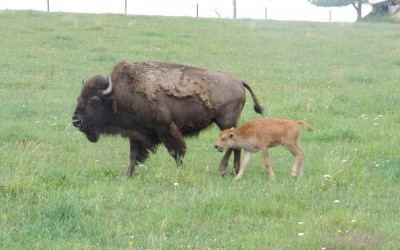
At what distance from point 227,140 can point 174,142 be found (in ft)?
2.42

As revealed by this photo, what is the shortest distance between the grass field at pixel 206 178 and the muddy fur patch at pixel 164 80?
3.23ft

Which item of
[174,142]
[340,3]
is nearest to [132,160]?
[174,142]

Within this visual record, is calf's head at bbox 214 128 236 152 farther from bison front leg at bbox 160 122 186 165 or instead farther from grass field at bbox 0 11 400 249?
bison front leg at bbox 160 122 186 165

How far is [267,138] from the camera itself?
10.3 m

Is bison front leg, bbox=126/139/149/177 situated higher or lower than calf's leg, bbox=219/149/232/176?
higher

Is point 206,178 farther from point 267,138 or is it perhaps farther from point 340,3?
point 340,3

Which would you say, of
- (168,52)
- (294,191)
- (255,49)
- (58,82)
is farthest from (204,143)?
(255,49)

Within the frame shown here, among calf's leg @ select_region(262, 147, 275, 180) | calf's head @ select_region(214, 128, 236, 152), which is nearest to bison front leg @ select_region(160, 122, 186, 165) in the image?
calf's head @ select_region(214, 128, 236, 152)

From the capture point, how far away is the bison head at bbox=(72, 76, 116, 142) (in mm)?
10828

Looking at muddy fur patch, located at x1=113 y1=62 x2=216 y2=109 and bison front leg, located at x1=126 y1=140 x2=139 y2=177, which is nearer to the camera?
bison front leg, located at x1=126 y1=140 x2=139 y2=177

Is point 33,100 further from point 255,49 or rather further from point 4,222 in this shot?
point 255,49

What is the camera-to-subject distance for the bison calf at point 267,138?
10328mm

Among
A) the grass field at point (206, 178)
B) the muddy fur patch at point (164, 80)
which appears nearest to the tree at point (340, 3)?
the grass field at point (206, 178)

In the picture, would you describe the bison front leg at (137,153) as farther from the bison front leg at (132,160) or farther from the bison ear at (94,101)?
the bison ear at (94,101)
